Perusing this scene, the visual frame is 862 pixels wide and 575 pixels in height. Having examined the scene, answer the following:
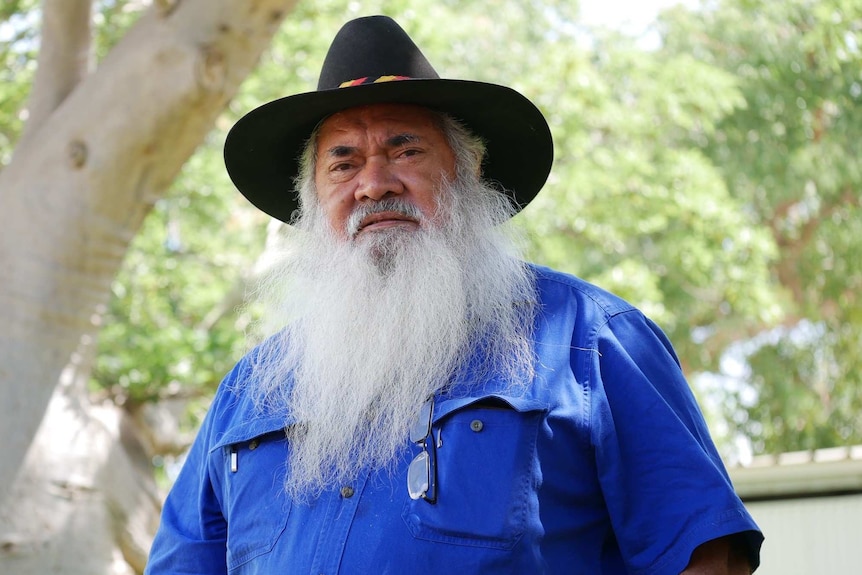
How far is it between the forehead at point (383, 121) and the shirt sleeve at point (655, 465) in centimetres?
86

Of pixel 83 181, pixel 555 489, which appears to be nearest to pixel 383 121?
pixel 555 489

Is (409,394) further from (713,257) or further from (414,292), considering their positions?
(713,257)

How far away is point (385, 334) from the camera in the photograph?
272cm

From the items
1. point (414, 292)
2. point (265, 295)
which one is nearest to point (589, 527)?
point (414, 292)

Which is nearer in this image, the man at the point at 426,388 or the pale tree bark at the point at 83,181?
the man at the point at 426,388

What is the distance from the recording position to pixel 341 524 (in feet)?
7.55

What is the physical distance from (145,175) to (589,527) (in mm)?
3382

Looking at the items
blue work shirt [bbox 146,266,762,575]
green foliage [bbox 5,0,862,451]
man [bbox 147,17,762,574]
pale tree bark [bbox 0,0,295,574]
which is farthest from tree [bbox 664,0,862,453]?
blue work shirt [bbox 146,266,762,575]

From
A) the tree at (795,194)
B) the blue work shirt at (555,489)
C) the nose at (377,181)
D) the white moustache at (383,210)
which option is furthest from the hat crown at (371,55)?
the tree at (795,194)

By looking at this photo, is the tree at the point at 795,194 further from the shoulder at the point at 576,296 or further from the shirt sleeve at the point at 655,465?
the shirt sleeve at the point at 655,465

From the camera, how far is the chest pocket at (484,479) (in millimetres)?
2145

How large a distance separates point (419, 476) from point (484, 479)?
15 centimetres

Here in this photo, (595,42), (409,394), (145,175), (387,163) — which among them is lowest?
(409,394)

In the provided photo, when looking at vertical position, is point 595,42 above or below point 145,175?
above
